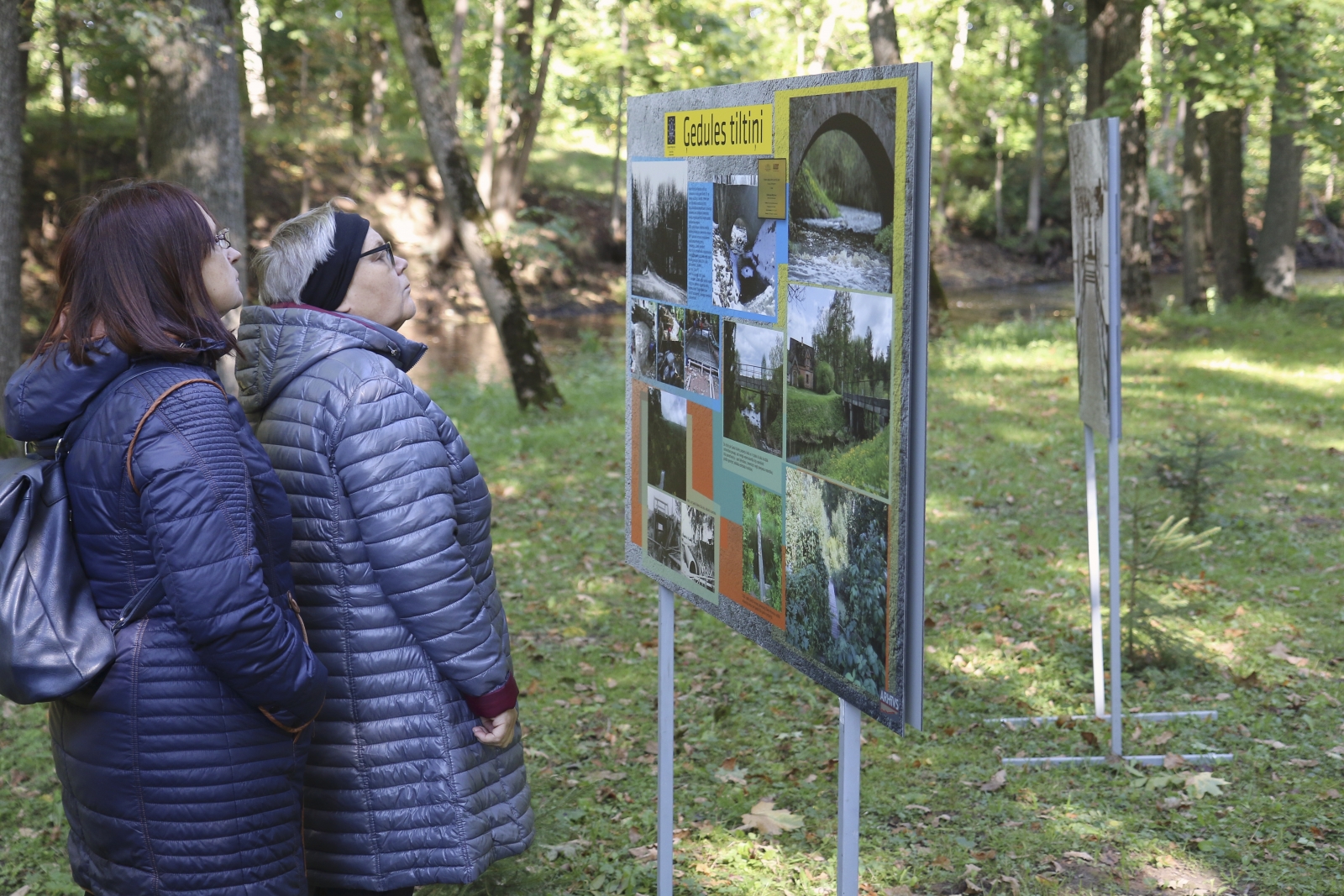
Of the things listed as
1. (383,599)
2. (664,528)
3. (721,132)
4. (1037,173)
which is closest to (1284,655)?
(664,528)

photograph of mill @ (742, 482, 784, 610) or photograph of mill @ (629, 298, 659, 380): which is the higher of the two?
photograph of mill @ (629, 298, 659, 380)

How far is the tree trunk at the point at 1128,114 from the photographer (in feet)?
49.3

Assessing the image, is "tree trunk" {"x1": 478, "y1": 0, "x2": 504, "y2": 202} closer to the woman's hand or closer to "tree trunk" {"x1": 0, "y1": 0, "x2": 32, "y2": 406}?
"tree trunk" {"x1": 0, "y1": 0, "x2": 32, "y2": 406}

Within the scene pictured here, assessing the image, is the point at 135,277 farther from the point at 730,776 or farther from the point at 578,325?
the point at 578,325

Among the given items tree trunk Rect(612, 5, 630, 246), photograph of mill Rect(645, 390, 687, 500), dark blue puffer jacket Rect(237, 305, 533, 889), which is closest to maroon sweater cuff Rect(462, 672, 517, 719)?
dark blue puffer jacket Rect(237, 305, 533, 889)

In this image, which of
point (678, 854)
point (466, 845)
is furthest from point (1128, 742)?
point (466, 845)

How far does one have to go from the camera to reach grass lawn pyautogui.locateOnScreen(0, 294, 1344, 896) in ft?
11.9

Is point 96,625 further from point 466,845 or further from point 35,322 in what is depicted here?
point 35,322

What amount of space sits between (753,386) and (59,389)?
1476 millimetres

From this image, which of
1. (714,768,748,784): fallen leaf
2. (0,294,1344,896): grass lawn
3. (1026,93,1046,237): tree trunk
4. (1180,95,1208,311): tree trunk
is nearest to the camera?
(0,294,1344,896): grass lawn

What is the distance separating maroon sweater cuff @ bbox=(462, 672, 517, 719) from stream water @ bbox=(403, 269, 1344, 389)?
12308 mm

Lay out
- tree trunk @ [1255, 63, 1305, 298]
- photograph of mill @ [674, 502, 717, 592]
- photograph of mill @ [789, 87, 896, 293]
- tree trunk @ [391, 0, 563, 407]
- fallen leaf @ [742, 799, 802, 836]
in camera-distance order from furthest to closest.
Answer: tree trunk @ [1255, 63, 1305, 298]
tree trunk @ [391, 0, 563, 407]
fallen leaf @ [742, 799, 802, 836]
photograph of mill @ [674, 502, 717, 592]
photograph of mill @ [789, 87, 896, 293]

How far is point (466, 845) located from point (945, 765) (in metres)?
2.41

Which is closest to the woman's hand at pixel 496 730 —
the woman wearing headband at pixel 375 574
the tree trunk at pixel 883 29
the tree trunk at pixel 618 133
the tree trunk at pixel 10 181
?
the woman wearing headband at pixel 375 574
